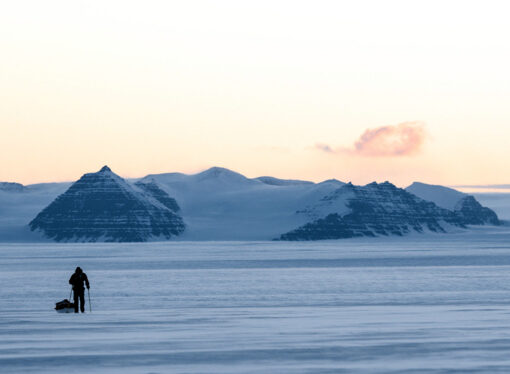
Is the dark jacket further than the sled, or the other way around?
the dark jacket

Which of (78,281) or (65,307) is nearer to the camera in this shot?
(65,307)

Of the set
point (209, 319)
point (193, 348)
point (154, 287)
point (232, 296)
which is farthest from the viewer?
point (154, 287)

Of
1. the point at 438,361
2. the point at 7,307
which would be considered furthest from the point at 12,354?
the point at 7,307

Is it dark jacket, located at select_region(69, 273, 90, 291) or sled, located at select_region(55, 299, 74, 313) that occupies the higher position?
dark jacket, located at select_region(69, 273, 90, 291)

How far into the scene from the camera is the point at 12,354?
24594 mm

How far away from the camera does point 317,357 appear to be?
23734mm

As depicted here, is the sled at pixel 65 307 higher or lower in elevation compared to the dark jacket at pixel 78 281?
lower

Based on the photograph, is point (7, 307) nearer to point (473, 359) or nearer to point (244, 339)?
point (244, 339)

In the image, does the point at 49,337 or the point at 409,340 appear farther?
the point at 49,337

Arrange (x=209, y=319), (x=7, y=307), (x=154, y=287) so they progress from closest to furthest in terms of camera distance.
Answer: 1. (x=209, y=319)
2. (x=7, y=307)
3. (x=154, y=287)

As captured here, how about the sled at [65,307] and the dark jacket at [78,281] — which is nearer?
the sled at [65,307]

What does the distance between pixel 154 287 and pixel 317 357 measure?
68.8 meters

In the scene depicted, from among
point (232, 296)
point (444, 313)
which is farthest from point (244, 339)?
point (232, 296)

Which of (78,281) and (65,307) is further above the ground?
(78,281)
